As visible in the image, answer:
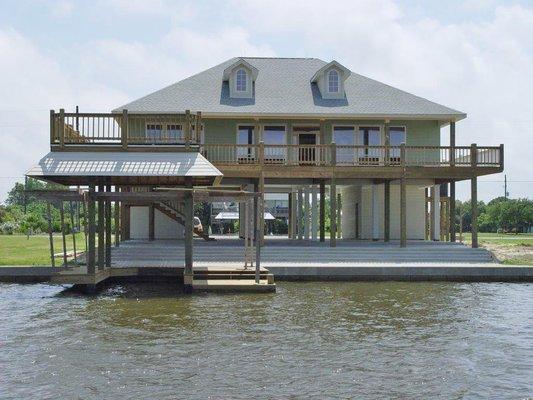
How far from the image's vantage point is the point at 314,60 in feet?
123

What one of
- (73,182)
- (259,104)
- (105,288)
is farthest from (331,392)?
(259,104)

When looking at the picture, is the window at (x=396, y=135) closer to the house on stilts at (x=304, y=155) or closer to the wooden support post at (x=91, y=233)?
the house on stilts at (x=304, y=155)

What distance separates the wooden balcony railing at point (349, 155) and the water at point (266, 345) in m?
9.70

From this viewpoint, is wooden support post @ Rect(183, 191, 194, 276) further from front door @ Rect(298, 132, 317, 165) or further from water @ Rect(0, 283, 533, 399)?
front door @ Rect(298, 132, 317, 165)

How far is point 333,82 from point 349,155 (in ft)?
12.6

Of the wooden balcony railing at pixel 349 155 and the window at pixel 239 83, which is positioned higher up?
the window at pixel 239 83

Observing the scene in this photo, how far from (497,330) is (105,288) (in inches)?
471

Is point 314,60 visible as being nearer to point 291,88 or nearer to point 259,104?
point 291,88

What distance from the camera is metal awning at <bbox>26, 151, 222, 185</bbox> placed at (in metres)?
20.1

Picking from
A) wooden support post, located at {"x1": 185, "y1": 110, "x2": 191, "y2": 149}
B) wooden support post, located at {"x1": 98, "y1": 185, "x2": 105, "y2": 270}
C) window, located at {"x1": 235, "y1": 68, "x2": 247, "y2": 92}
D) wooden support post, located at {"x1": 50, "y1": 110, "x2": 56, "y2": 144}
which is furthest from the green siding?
wooden support post, located at {"x1": 50, "y1": 110, "x2": 56, "y2": 144}

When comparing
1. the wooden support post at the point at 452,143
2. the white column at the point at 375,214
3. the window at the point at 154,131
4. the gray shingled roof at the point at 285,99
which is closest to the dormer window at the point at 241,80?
the gray shingled roof at the point at 285,99

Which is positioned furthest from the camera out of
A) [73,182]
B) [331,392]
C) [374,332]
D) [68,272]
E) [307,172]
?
[307,172]

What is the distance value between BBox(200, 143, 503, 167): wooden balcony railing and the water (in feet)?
31.8

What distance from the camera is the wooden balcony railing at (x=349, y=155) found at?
28.5 meters
